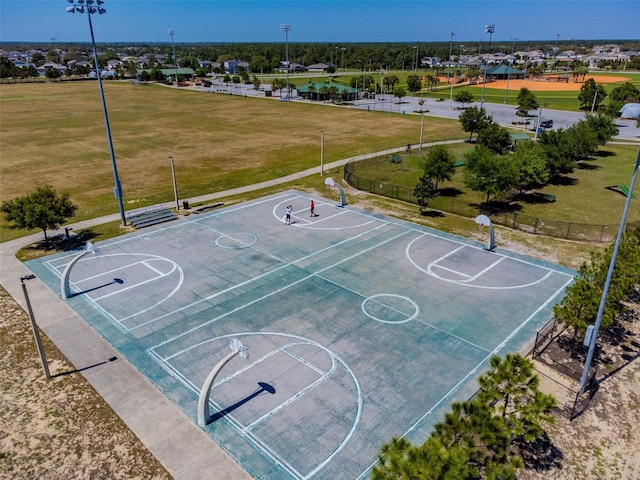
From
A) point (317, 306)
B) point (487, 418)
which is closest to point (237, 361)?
point (317, 306)

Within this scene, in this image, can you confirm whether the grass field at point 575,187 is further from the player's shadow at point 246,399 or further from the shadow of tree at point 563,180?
the player's shadow at point 246,399

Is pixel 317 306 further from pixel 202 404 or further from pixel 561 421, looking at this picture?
pixel 561 421

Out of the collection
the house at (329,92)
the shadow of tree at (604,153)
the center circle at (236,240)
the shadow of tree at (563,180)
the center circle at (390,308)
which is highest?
the house at (329,92)

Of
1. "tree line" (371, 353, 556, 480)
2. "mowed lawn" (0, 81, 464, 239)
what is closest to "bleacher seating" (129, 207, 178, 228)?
"mowed lawn" (0, 81, 464, 239)

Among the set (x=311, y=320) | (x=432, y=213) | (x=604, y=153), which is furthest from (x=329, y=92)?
(x=311, y=320)

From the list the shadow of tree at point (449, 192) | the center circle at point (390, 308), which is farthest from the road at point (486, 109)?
the center circle at point (390, 308)

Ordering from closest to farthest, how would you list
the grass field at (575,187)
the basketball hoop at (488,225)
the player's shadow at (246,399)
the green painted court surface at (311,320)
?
the green painted court surface at (311,320) → the player's shadow at (246,399) → the basketball hoop at (488,225) → the grass field at (575,187)
